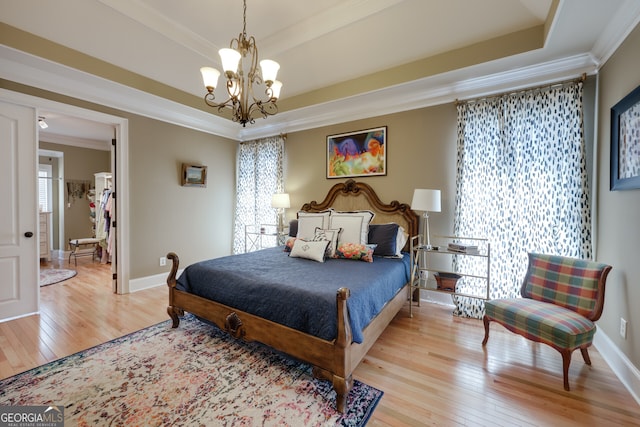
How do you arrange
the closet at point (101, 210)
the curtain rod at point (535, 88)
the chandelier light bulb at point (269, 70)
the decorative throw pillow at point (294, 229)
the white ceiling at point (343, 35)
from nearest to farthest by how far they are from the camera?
1. the chandelier light bulb at point (269, 70)
2. the white ceiling at point (343, 35)
3. the curtain rod at point (535, 88)
4. the decorative throw pillow at point (294, 229)
5. the closet at point (101, 210)

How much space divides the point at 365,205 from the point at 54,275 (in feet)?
18.0

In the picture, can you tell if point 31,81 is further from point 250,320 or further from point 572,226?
point 572,226

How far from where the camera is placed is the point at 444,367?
2115 millimetres

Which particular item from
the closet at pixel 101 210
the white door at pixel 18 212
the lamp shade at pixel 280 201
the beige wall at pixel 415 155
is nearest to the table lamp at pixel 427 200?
the beige wall at pixel 415 155

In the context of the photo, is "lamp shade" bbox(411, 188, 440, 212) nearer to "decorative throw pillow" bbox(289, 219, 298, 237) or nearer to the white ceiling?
the white ceiling

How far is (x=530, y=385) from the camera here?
6.26 ft

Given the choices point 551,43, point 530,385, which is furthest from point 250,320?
point 551,43

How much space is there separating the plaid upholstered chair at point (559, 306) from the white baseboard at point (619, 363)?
0.54 ft

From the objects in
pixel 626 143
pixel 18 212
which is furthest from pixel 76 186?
pixel 626 143

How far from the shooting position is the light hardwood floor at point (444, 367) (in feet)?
5.41

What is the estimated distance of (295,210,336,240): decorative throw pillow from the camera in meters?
3.52

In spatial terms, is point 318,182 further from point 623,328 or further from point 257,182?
point 623,328

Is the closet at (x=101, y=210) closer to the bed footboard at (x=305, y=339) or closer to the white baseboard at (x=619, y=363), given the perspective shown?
the bed footboard at (x=305, y=339)

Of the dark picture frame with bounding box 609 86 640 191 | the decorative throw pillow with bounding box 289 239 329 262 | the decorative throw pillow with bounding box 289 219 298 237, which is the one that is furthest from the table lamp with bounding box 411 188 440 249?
the decorative throw pillow with bounding box 289 219 298 237
